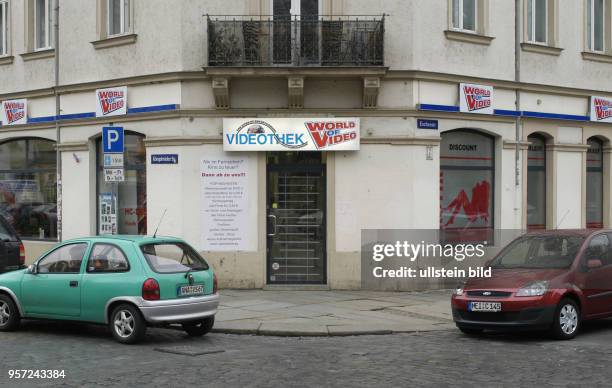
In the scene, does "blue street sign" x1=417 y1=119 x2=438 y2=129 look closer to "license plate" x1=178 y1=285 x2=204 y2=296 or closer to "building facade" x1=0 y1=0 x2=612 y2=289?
"building facade" x1=0 y1=0 x2=612 y2=289

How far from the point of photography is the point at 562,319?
11008 mm

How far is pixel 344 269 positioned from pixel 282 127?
10.4 ft

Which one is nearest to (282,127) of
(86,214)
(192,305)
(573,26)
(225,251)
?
(225,251)

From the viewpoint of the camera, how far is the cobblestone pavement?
8477 mm

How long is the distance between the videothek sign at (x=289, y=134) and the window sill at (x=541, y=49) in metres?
4.82

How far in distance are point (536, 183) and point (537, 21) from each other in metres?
3.84

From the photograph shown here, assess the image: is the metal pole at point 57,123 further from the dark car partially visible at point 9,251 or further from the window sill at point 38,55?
the dark car partially visible at point 9,251

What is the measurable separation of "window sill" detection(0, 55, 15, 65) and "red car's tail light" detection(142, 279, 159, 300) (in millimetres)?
11781

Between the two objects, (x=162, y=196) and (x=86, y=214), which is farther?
(x=86, y=214)

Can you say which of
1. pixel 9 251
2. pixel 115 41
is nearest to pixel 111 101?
pixel 115 41

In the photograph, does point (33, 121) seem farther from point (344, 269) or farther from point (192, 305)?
point (192, 305)

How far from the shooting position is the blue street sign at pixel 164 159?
16.5 metres

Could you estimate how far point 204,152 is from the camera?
16.4 m

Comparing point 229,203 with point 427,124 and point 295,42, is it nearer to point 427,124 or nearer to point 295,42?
point 295,42
